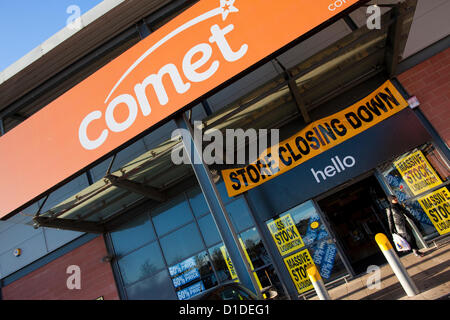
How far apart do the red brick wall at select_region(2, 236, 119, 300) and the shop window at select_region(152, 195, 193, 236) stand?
2317 mm

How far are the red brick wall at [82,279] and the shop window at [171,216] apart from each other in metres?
2.32

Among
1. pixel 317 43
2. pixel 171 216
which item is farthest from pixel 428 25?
pixel 171 216

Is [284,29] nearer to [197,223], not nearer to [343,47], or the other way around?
[343,47]

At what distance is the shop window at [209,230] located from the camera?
Answer: 920cm

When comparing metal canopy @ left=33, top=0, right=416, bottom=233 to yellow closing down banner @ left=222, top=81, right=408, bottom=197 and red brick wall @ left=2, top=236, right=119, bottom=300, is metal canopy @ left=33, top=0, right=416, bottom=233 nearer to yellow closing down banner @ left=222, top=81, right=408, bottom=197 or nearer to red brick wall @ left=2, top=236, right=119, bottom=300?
yellow closing down banner @ left=222, top=81, right=408, bottom=197

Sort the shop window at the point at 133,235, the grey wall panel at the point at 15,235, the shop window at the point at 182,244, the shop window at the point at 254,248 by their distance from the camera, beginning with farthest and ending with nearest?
the grey wall panel at the point at 15,235, the shop window at the point at 133,235, the shop window at the point at 182,244, the shop window at the point at 254,248

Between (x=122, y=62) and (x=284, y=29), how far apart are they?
3.08 m

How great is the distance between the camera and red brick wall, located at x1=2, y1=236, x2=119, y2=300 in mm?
10117

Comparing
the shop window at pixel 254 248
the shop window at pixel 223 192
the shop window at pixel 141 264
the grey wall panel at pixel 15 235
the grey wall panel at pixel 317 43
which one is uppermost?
the grey wall panel at pixel 317 43

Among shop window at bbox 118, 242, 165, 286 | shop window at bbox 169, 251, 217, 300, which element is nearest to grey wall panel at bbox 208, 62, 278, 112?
shop window at bbox 169, 251, 217, 300

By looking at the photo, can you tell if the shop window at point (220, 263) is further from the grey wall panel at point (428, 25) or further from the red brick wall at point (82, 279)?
the grey wall panel at point (428, 25)

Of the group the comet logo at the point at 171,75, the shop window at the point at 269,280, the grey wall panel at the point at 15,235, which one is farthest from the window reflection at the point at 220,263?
the grey wall panel at the point at 15,235

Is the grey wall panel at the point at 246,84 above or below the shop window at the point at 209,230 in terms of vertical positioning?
above

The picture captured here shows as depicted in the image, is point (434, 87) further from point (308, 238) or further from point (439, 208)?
point (308, 238)
